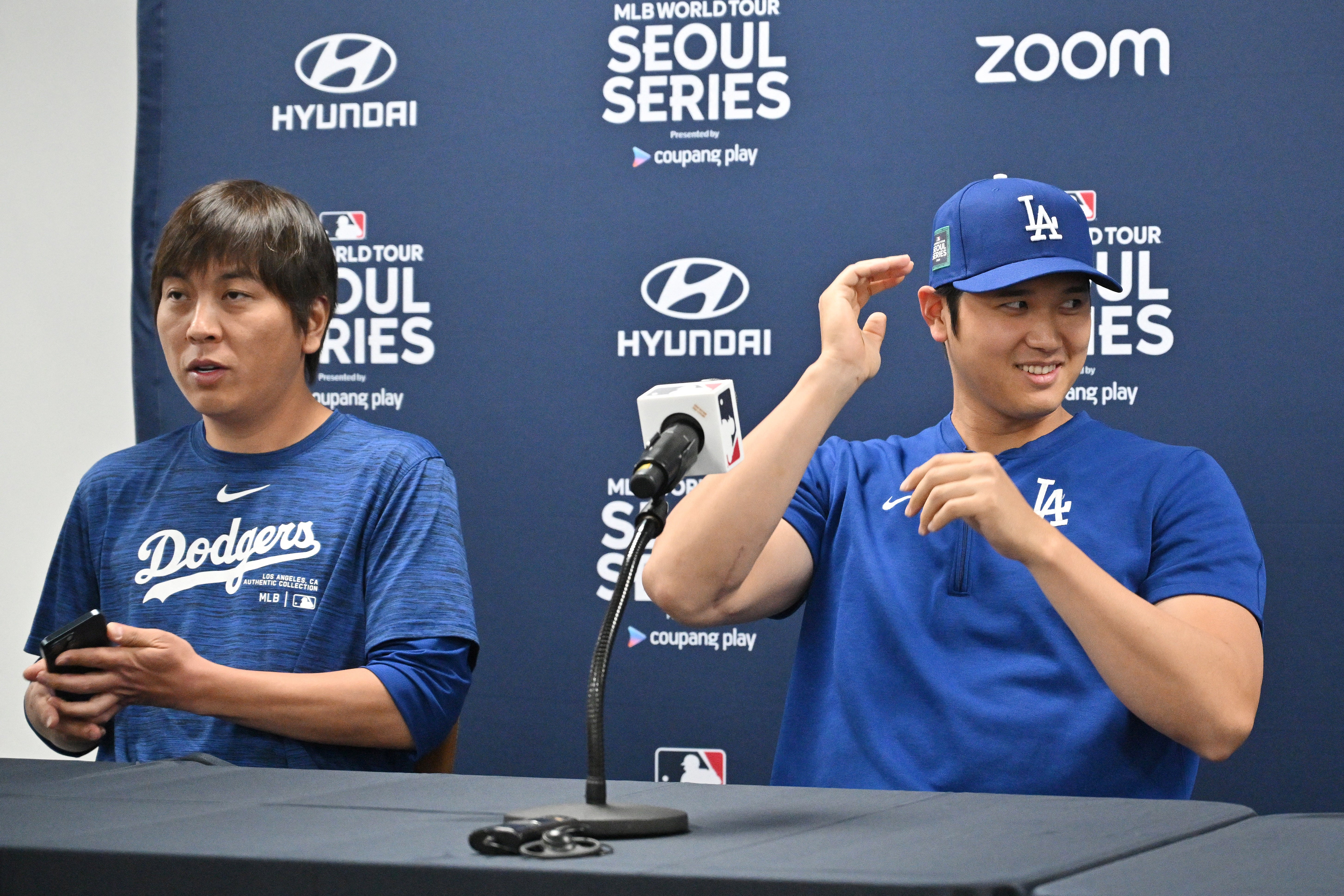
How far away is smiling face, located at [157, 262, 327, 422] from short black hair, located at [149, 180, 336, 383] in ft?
0.04

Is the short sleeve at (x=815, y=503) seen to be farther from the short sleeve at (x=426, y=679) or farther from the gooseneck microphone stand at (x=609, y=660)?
the gooseneck microphone stand at (x=609, y=660)

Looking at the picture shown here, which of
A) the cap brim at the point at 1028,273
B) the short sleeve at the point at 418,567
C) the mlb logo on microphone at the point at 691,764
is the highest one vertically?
the cap brim at the point at 1028,273

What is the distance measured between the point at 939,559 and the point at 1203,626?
278 mm

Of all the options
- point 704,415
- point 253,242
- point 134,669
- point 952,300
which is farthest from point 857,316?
point 134,669

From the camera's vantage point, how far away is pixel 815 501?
5.05 ft

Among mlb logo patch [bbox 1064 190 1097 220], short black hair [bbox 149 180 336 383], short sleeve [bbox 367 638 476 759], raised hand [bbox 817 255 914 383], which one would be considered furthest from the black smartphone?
mlb logo patch [bbox 1064 190 1097 220]

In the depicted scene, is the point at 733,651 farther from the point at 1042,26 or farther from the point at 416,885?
the point at 416,885

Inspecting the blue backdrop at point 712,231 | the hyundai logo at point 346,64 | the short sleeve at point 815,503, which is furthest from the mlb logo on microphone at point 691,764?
the hyundai logo at point 346,64

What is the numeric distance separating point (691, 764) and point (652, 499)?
51.8 inches

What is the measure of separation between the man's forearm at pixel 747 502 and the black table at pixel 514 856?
1.09ft

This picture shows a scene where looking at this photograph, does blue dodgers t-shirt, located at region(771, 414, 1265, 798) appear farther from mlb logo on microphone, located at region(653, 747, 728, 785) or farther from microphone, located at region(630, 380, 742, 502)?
mlb logo on microphone, located at region(653, 747, 728, 785)

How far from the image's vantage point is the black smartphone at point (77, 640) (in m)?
1.27

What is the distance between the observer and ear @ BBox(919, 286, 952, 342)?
150 centimetres

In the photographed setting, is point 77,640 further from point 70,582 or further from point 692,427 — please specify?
point 692,427
